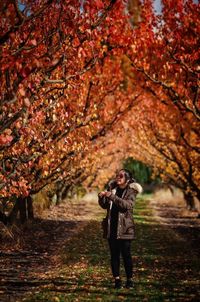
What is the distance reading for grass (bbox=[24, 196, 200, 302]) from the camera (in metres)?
8.87

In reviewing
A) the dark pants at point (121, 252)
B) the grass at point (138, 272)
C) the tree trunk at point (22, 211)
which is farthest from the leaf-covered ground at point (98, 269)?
the tree trunk at point (22, 211)

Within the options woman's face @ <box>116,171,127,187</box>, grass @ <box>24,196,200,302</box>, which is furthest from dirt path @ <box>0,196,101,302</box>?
woman's face @ <box>116,171,127,187</box>

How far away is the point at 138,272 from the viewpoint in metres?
11.6

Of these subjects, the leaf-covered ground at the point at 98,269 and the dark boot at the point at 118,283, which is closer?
the leaf-covered ground at the point at 98,269

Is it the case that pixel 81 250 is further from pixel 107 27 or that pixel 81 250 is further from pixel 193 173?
pixel 193 173

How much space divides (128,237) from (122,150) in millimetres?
39286

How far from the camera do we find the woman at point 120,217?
29.8 feet

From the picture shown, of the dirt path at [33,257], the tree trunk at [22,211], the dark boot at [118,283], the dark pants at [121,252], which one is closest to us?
the dark pants at [121,252]

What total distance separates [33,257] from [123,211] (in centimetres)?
588

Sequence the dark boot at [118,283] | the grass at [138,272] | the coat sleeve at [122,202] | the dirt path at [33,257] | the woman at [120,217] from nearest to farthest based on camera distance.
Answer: the grass at [138,272], the coat sleeve at [122,202], the woman at [120,217], the dark boot at [118,283], the dirt path at [33,257]

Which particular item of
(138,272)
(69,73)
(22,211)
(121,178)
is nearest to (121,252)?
(121,178)

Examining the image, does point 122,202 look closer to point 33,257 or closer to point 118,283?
point 118,283

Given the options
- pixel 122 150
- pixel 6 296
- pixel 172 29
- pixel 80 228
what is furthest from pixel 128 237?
pixel 122 150

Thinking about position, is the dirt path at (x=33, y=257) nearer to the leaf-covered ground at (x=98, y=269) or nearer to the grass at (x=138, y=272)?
the leaf-covered ground at (x=98, y=269)
